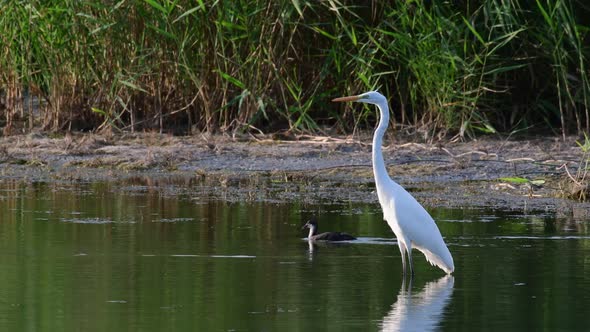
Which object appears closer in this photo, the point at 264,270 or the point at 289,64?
the point at 264,270

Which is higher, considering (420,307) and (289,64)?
(289,64)

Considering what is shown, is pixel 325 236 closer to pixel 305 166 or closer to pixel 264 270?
pixel 264 270

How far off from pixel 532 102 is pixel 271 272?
6.66 metres

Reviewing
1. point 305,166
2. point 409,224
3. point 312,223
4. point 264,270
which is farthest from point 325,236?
point 305,166

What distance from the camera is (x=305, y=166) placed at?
1144 cm

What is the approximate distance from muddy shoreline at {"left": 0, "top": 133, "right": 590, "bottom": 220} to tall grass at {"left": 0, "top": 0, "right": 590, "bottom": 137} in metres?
0.33

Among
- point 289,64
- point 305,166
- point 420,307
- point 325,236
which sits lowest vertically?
point 420,307

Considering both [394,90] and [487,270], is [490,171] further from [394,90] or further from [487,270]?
[487,270]

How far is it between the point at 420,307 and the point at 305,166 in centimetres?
543

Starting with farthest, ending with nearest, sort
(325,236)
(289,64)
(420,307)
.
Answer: (289,64) → (325,236) → (420,307)

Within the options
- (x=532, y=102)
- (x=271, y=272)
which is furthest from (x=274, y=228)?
(x=532, y=102)

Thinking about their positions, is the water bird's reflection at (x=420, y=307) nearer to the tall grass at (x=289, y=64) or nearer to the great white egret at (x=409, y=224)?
the great white egret at (x=409, y=224)

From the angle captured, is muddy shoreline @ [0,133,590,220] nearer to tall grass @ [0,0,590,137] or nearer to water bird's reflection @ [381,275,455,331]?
tall grass @ [0,0,590,137]

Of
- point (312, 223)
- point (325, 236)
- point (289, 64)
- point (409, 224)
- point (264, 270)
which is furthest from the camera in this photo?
point (289, 64)
